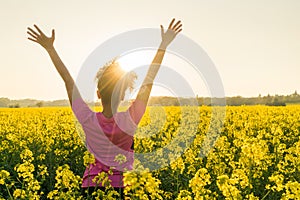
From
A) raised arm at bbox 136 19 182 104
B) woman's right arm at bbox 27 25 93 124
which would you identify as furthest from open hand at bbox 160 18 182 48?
woman's right arm at bbox 27 25 93 124

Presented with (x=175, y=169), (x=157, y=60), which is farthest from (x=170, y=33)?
(x=175, y=169)

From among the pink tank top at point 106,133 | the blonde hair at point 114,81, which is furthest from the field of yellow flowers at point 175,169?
the blonde hair at point 114,81

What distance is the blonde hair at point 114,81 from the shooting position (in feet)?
12.2

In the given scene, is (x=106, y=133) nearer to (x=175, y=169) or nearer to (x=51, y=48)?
(x=51, y=48)

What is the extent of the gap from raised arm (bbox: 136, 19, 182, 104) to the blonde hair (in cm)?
11

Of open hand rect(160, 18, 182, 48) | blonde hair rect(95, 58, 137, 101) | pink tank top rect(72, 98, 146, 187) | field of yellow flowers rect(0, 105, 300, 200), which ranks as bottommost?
field of yellow flowers rect(0, 105, 300, 200)

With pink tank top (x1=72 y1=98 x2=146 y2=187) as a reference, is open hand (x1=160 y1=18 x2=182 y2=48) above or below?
above

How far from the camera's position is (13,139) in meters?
8.52

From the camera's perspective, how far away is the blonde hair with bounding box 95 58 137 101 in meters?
3.71

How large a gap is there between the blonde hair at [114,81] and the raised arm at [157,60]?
114 millimetres

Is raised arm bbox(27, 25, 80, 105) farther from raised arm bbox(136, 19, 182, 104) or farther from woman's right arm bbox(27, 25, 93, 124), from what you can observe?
raised arm bbox(136, 19, 182, 104)

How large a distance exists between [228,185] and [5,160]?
5.39 meters

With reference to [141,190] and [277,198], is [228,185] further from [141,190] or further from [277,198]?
[277,198]

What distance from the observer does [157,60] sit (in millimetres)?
3814
